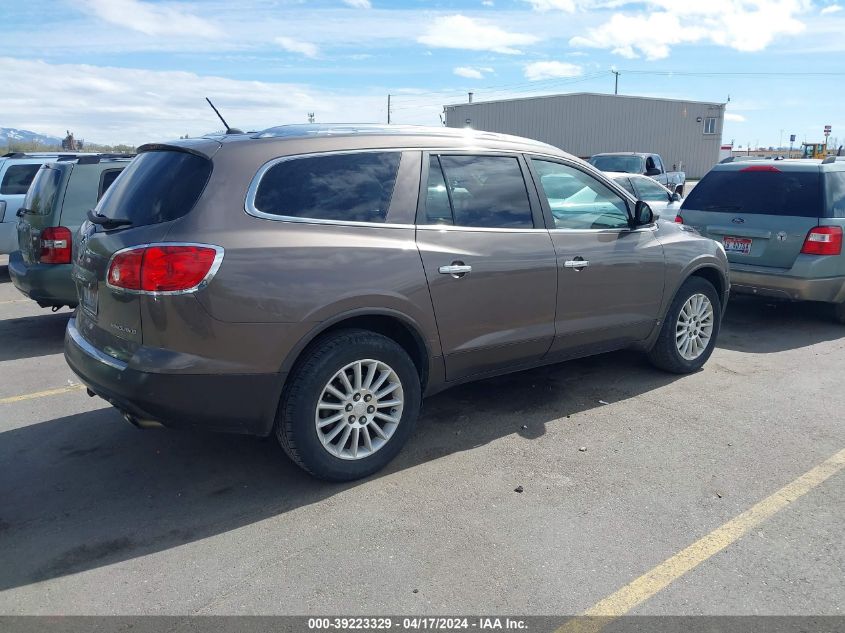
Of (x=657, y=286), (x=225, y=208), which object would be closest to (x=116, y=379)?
(x=225, y=208)

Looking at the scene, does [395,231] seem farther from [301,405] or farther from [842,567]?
[842,567]

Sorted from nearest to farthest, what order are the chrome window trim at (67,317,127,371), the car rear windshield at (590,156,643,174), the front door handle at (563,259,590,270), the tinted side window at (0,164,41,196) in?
the chrome window trim at (67,317,127,371)
the front door handle at (563,259,590,270)
the tinted side window at (0,164,41,196)
the car rear windshield at (590,156,643,174)

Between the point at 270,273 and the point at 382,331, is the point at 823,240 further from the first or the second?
the point at 270,273

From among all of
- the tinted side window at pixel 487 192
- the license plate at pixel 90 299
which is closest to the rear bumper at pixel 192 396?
the license plate at pixel 90 299

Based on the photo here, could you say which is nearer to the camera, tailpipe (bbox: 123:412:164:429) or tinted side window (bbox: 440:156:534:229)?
tailpipe (bbox: 123:412:164:429)

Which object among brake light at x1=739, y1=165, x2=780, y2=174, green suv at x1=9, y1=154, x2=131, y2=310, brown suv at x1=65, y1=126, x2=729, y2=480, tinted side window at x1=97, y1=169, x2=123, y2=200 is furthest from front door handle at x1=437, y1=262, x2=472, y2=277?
brake light at x1=739, y1=165, x2=780, y2=174

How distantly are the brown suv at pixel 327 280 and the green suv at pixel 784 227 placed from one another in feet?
10.9

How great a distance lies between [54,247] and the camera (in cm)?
675

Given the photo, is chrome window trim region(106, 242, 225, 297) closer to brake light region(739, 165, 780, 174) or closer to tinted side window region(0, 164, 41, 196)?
brake light region(739, 165, 780, 174)

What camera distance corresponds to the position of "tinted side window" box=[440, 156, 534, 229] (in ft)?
14.2

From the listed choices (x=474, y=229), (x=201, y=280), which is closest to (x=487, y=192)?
(x=474, y=229)

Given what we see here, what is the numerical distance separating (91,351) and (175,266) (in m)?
0.83

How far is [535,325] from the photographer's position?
4.66m

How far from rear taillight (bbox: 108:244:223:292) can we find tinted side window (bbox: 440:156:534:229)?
1.54 m
